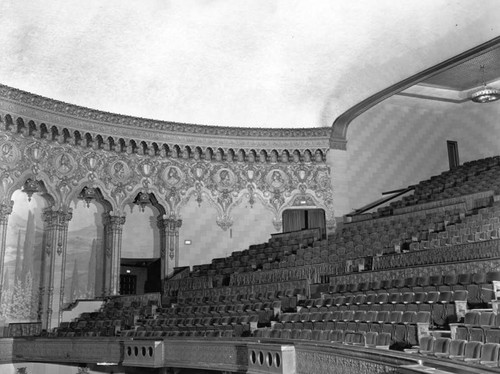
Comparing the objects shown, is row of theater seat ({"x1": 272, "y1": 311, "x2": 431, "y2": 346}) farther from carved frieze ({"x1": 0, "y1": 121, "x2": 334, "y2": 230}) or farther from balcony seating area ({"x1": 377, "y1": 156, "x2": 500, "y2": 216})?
carved frieze ({"x1": 0, "y1": 121, "x2": 334, "y2": 230})

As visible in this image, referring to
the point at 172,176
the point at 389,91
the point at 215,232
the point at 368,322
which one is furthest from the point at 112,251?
the point at 368,322

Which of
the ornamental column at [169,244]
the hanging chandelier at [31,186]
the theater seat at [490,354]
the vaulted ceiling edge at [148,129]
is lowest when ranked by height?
the theater seat at [490,354]

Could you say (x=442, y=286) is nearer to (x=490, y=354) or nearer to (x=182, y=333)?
(x=490, y=354)

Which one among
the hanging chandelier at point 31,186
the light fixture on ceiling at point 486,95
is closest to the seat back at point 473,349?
the hanging chandelier at point 31,186

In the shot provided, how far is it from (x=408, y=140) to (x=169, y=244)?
5.28m

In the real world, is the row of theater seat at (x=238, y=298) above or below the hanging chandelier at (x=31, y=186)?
below

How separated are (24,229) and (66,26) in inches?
123

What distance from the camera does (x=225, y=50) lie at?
9.09 m

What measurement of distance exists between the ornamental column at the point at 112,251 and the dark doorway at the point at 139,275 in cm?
57

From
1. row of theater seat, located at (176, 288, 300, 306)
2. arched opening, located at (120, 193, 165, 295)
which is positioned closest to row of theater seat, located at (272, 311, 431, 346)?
row of theater seat, located at (176, 288, 300, 306)

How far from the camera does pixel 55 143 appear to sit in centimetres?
899

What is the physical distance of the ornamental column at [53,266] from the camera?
8.64m

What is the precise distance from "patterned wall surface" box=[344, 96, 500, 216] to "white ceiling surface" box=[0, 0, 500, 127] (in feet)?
3.59

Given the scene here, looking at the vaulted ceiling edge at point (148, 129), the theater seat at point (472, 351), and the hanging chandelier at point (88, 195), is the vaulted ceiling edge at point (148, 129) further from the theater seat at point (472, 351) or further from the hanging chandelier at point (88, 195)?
the theater seat at point (472, 351)
